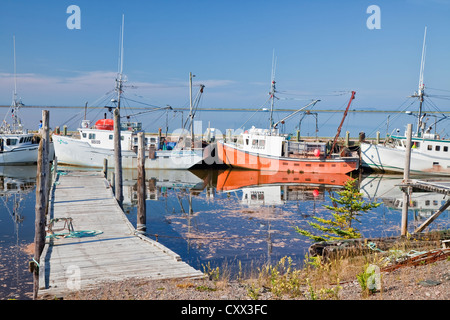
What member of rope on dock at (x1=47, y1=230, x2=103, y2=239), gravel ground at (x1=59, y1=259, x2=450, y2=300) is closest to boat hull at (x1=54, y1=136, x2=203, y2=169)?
rope on dock at (x1=47, y1=230, x2=103, y2=239)

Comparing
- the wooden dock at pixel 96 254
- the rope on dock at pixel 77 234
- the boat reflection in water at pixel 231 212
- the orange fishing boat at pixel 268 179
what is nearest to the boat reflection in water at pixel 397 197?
the orange fishing boat at pixel 268 179

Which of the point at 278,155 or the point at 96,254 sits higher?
the point at 278,155

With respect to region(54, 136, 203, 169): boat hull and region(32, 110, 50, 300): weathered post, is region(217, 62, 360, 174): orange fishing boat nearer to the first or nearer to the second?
region(54, 136, 203, 169): boat hull

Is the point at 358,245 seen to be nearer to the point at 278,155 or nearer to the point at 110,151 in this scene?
the point at 278,155

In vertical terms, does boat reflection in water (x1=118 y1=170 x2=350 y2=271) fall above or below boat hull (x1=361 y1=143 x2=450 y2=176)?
below

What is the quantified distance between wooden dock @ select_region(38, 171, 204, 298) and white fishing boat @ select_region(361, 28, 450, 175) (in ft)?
104

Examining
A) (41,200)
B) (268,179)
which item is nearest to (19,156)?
(268,179)

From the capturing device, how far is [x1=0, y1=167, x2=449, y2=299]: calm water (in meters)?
14.2

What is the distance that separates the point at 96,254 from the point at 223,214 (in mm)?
11133

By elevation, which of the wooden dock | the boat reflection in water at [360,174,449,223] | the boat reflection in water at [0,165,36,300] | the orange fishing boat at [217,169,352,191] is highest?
the wooden dock

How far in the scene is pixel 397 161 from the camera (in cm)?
4038

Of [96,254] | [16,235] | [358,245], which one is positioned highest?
[358,245]
